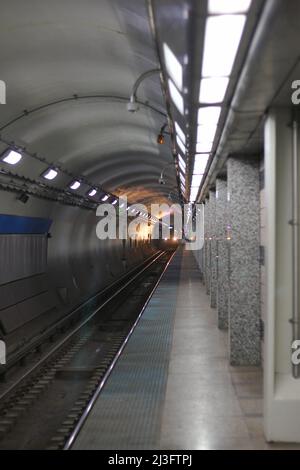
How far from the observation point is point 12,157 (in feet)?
32.8

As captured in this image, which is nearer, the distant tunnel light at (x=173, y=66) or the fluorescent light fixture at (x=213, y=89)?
the distant tunnel light at (x=173, y=66)

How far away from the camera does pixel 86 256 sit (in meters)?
21.1

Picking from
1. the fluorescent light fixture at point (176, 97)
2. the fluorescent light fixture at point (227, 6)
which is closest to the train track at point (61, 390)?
the fluorescent light fixture at point (176, 97)

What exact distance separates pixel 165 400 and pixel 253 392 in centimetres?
105

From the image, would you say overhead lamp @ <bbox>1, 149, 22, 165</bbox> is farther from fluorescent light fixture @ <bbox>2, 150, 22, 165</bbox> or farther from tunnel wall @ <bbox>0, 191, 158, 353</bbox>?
tunnel wall @ <bbox>0, 191, 158, 353</bbox>

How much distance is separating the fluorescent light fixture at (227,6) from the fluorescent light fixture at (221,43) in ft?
0.18

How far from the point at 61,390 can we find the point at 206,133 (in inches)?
198

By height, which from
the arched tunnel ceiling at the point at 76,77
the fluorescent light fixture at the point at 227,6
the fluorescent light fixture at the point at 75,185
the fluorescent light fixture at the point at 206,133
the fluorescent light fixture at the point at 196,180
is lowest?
the fluorescent light fixture at the point at 227,6

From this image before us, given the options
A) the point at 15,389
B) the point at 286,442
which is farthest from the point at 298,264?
the point at 15,389

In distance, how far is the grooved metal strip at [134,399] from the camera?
169 inches

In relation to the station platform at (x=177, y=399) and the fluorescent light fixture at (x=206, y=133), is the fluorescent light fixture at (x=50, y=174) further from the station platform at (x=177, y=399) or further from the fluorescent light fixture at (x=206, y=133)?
the fluorescent light fixture at (x=206, y=133)

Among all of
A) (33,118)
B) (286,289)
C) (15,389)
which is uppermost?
(33,118)

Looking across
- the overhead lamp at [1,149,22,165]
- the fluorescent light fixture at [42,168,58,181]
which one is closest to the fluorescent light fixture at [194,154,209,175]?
the overhead lamp at [1,149,22,165]

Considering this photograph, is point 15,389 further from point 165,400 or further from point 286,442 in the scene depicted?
point 286,442
